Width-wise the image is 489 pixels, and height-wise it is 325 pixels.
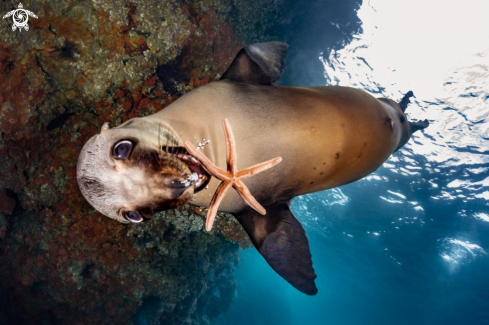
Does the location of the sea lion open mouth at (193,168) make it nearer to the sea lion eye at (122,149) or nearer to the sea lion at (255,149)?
the sea lion at (255,149)

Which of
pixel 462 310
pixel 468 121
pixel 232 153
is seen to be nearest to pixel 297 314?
pixel 462 310

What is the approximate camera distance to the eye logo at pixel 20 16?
373 centimetres

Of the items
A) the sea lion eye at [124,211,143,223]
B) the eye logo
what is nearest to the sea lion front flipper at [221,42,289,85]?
the sea lion eye at [124,211,143,223]

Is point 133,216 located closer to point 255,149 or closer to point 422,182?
point 255,149

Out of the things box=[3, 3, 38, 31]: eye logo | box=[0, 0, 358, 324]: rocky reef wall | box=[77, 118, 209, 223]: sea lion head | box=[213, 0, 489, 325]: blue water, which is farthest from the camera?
box=[213, 0, 489, 325]: blue water

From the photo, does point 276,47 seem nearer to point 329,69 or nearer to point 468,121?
point 329,69

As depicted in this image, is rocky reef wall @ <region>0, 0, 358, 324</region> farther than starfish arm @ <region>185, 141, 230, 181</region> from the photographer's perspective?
Yes

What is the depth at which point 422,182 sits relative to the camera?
10922mm

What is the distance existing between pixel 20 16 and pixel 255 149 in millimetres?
4395

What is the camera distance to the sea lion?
4.83 ft

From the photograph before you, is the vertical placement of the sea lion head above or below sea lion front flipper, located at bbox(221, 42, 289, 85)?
below

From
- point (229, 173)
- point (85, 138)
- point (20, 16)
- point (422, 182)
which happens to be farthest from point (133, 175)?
point (422, 182)

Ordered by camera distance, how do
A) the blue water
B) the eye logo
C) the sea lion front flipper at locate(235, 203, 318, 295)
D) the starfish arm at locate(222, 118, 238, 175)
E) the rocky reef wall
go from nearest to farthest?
1. the starfish arm at locate(222, 118, 238, 175)
2. the sea lion front flipper at locate(235, 203, 318, 295)
3. the eye logo
4. the rocky reef wall
5. the blue water

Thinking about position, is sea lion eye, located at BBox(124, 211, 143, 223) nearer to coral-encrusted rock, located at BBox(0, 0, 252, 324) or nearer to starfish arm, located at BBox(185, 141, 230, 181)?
starfish arm, located at BBox(185, 141, 230, 181)
